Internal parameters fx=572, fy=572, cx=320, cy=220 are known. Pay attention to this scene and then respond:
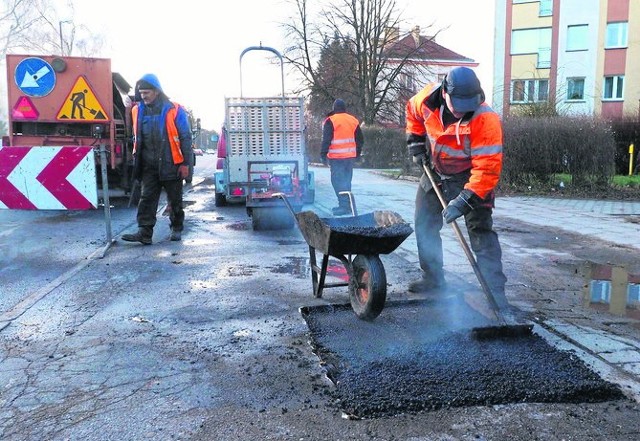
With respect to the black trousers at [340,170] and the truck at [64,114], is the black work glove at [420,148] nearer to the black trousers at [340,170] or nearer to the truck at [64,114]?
the black trousers at [340,170]

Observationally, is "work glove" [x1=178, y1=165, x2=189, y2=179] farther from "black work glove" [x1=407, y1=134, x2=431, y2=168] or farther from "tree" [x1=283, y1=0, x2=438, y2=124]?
"tree" [x1=283, y1=0, x2=438, y2=124]

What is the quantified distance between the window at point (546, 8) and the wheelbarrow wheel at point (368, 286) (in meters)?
35.1

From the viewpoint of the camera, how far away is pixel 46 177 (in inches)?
271

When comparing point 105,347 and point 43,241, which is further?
point 43,241

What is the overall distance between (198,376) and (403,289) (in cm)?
239

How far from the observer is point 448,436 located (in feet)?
8.54

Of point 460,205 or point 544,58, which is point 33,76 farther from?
point 544,58

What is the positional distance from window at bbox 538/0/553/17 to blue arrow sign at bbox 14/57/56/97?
108 feet

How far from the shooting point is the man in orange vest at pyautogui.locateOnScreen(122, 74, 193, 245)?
7207mm

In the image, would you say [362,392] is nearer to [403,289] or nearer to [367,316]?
[367,316]

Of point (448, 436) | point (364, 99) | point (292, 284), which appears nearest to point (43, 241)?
point (292, 284)

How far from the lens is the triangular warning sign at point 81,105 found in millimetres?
8945

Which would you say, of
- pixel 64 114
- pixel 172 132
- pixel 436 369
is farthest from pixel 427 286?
pixel 64 114

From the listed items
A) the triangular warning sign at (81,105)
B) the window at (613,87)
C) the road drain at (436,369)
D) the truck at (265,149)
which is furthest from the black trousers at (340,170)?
the window at (613,87)
